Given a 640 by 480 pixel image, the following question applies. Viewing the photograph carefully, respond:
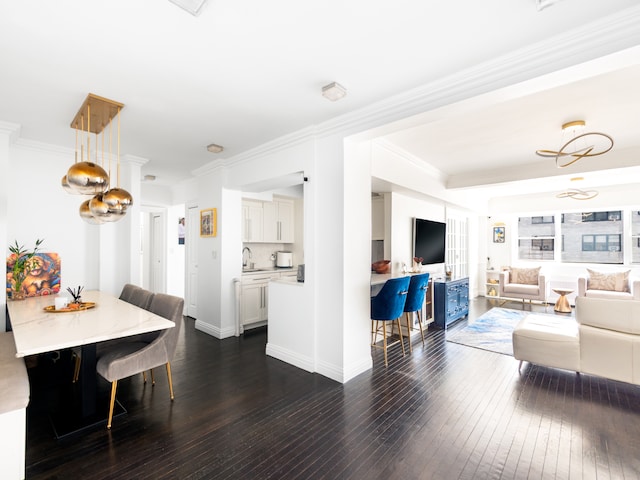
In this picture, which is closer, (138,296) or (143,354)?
(143,354)

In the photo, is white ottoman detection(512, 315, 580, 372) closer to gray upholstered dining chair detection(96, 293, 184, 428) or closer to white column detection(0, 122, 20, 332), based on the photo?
gray upholstered dining chair detection(96, 293, 184, 428)

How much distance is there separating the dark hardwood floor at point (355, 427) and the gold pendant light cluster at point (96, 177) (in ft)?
5.32

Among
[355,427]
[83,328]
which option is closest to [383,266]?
[355,427]

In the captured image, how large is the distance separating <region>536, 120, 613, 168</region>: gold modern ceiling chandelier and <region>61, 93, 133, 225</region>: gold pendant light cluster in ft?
14.1

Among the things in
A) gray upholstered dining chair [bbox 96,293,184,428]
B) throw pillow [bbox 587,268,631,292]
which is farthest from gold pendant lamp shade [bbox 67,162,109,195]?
throw pillow [bbox 587,268,631,292]

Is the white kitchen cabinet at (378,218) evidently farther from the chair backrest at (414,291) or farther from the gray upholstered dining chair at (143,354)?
the gray upholstered dining chair at (143,354)

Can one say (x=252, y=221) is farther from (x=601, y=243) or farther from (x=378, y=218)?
(x=601, y=243)

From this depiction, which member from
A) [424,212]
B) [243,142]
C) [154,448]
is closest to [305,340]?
[154,448]

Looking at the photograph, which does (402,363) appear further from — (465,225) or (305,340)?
(465,225)

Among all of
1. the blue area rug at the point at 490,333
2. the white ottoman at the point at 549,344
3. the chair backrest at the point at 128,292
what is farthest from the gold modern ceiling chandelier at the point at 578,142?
the chair backrest at the point at 128,292

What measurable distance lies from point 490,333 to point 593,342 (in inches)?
73.4

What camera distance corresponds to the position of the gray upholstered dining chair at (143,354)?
237 centimetres

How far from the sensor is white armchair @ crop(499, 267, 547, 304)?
6.67 meters

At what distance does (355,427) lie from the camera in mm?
2334
